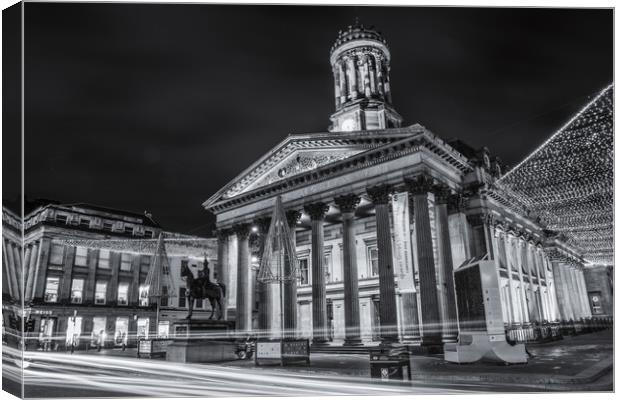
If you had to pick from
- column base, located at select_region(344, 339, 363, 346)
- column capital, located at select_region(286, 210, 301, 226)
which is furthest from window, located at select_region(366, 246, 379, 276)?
column base, located at select_region(344, 339, 363, 346)

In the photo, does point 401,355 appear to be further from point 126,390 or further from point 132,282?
point 132,282

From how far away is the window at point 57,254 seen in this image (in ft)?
122

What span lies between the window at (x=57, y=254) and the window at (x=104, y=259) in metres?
3.47

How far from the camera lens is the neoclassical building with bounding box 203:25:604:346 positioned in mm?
19172

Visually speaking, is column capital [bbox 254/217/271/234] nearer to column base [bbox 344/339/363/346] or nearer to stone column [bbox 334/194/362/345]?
stone column [bbox 334/194/362/345]

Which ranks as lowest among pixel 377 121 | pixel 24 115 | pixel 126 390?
pixel 126 390

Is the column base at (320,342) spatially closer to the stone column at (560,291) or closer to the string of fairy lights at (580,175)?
the string of fairy lights at (580,175)

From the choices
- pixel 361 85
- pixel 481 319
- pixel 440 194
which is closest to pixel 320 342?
pixel 440 194

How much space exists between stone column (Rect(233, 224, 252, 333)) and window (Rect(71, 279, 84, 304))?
790 inches

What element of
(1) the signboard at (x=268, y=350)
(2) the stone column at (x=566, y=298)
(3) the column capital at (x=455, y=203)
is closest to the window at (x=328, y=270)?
(3) the column capital at (x=455, y=203)

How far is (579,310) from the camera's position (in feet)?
104

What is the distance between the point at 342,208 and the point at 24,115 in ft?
47.6

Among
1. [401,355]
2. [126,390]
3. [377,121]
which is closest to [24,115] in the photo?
[126,390]

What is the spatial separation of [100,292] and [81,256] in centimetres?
369
